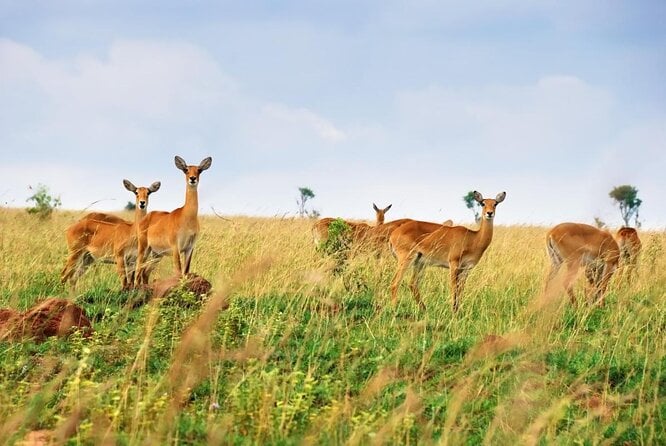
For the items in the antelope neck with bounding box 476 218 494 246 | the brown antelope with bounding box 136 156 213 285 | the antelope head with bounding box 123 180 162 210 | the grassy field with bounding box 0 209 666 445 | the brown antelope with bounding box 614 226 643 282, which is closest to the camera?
the grassy field with bounding box 0 209 666 445

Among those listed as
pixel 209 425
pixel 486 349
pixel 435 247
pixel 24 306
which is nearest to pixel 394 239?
pixel 435 247

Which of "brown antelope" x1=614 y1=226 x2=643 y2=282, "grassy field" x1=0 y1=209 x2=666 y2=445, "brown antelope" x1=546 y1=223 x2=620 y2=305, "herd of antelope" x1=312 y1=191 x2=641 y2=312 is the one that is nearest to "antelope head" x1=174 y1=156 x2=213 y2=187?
"grassy field" x1=0 y1=209 x2=666 y2=445

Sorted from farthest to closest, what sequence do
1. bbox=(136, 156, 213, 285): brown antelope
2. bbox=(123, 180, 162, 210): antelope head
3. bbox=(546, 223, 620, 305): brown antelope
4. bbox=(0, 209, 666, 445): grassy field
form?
bbox=(123, 180, 162, 210): antelope head → bbox=(546, 223, 620, 305): brown antelope → bbox=(136, 156, 213, 285): brown antelope → bbox=(0, 209, 666, 445): grassy field

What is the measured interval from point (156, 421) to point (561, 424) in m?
2.53

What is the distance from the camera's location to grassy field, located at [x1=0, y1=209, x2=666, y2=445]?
14.6ft

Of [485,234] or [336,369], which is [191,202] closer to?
[485,234]

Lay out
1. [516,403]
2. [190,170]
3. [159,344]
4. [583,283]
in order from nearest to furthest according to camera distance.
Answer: [516,403] → [159,344] → [583,283] → [190,170]

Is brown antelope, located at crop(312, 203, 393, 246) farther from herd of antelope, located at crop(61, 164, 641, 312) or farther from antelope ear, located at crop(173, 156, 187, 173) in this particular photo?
antelope ear, located at crop(173, 156, 187, 173)

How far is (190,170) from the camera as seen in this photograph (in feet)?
39.2

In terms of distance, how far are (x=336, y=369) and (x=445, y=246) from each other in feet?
17.4

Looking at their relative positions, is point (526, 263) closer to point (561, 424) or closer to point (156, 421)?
point (561, 424)

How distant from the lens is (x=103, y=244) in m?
12.1

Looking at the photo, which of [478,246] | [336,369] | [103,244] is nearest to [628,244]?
[478,246]

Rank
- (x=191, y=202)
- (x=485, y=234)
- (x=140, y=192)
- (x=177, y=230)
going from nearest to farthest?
(x=485, y=234), (x=177, y=230), (x=191, y=202), (x=140, y=192)
